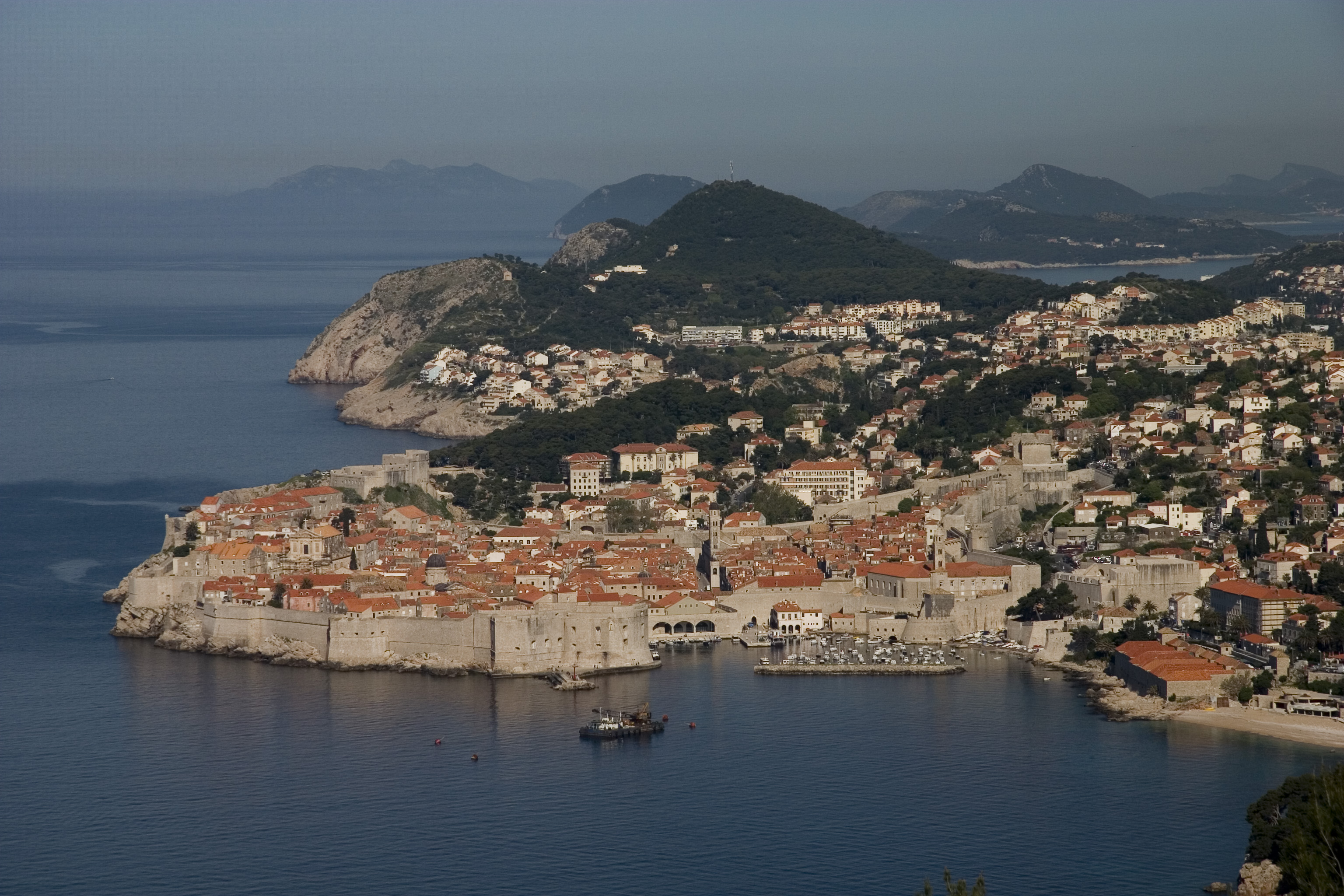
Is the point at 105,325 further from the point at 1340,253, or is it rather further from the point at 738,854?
the point at 738,854

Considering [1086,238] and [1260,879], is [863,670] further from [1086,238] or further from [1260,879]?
[1086,238]

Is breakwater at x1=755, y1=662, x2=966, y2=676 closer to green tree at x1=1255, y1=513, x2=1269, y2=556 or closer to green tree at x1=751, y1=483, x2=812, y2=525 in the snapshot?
green tree at x1=1255, y1=513, x2=1269, y2=556

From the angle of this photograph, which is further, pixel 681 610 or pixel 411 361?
pixel 411 361

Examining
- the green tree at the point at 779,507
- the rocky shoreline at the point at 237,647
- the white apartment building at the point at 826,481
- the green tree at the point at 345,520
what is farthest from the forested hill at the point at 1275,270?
the rocky shoreline at the point at 237,647

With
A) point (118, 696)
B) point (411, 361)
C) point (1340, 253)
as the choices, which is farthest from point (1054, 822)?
point (1340, 253)

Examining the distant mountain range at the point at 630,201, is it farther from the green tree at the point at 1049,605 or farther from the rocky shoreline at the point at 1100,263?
the green tree at the point at 1049,605

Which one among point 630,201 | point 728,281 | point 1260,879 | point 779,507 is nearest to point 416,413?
point 728,281
